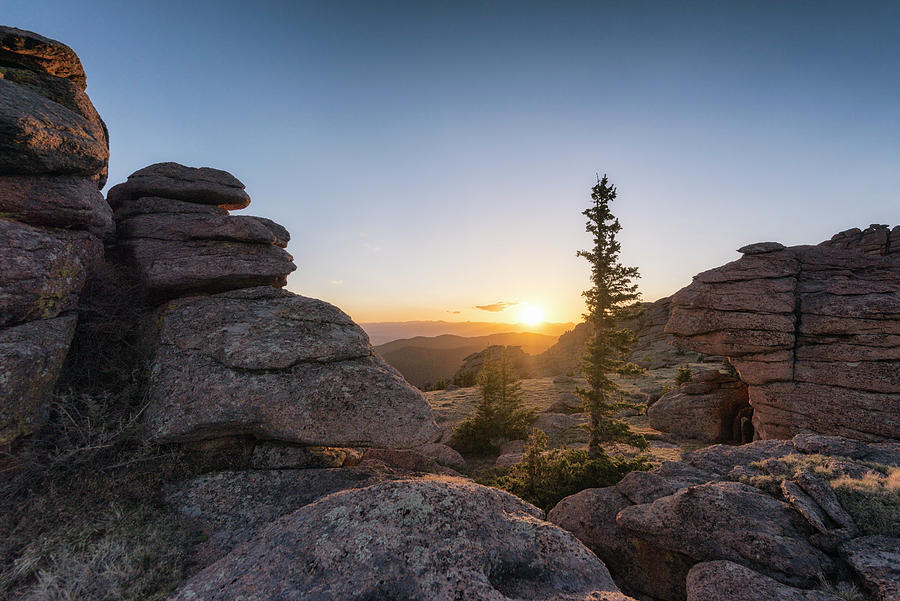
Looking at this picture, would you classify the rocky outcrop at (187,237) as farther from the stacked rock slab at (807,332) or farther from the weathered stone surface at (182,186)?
the stacked rock slab at (807,332)

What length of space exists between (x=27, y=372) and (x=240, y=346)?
3.90 m

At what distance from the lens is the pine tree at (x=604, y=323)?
17109 millimetres

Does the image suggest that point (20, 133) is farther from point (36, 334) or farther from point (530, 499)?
point (530, 499)

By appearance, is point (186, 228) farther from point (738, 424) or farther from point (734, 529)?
point (738, 424)

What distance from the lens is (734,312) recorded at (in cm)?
1912

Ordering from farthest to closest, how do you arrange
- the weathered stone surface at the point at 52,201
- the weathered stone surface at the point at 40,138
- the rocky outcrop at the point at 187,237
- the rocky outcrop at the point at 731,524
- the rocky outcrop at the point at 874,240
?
the rocky outcrop at the point at 874,240 → the rocky outcrop at the point at 187,237 → the weathered stone surface at the point at 52,201 → the weathered stone surface at the point at 40,138 → the rocky outcrop at the point at 731,524

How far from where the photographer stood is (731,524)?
25.0ft

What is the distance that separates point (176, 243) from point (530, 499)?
16.0 meters

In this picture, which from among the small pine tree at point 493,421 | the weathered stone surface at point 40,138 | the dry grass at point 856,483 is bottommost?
the small pine tree at point 493,421

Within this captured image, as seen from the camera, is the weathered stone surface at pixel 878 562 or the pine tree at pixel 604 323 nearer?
the weathered stone surface at pixel 878 562

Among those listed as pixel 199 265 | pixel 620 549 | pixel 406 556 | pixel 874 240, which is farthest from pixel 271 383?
pixel 874 240

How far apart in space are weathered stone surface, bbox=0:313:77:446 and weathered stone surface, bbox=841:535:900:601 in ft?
53.0

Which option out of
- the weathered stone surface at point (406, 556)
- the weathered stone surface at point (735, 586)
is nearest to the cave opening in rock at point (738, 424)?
the weathered stone surface at point (735, 586)

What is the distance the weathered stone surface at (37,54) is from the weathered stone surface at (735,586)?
2228 cm
